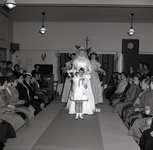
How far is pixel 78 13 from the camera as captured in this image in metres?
10.8

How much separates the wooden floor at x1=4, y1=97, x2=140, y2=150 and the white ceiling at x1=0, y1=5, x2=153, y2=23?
195 inches

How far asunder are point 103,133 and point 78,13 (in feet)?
23.6

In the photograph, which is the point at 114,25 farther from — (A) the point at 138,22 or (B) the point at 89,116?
(B) the point at 89,116

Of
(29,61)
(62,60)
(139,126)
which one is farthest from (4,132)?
(29,61)

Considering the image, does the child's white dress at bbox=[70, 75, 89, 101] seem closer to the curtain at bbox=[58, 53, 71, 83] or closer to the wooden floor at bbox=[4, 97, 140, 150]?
the wooden floor at bbox=[4, 97, 140, 150]

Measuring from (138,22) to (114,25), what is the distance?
4.49 ft

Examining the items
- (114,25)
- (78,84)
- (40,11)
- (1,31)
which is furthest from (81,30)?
(78,84)

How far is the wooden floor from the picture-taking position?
4301mm

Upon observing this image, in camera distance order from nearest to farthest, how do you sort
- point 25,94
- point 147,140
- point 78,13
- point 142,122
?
point 147,140, point 142,122, point 25,94, point 78,13

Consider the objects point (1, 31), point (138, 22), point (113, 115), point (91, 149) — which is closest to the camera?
point (91, 149)

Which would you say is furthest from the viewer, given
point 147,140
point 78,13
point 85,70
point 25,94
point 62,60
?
point 62,60

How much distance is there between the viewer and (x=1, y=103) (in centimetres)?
468

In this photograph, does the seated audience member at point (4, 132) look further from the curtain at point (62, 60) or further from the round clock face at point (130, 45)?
the round clock face at point (130, 45)

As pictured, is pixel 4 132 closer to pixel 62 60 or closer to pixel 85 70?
pixel 85 70
